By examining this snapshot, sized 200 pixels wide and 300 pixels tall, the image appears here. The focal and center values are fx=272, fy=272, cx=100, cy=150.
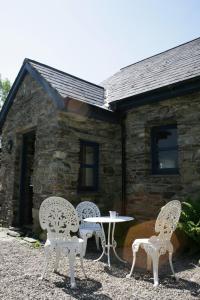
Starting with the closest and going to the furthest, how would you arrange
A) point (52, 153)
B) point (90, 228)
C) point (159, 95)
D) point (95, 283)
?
1. point (95, 283)
2. point (90, 228)
3. point (52, 153)
4. point (159, 95)

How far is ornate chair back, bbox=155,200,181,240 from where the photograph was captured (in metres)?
4.02

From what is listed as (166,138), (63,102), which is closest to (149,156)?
(166,138)

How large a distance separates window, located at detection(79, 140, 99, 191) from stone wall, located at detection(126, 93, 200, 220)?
0.92 meters

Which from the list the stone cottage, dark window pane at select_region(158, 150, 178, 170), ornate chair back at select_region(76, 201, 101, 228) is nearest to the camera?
ornate chair back at select_region(76, 201, 101, 228)

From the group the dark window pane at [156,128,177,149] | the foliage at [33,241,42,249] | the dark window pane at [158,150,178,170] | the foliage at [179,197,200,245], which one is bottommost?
the foliage at [33,241,42,249]

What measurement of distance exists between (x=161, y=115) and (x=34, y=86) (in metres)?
3.93

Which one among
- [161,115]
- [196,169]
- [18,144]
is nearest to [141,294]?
[196,169]

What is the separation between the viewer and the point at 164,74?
7766 millimetres

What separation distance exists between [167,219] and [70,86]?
5.30 meters

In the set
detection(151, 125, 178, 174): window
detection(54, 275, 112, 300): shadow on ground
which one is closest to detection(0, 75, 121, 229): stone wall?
detection(151, 125, 178, 174): window

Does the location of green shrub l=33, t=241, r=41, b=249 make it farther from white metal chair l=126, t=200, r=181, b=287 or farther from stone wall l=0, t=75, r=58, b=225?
white metal chair l=126, t=200, r=181, b=287

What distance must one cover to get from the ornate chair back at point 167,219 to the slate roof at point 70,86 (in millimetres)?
3992

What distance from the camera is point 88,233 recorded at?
5.11m

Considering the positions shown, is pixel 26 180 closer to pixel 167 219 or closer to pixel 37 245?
pixel 37 245
